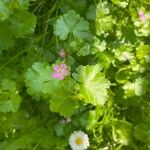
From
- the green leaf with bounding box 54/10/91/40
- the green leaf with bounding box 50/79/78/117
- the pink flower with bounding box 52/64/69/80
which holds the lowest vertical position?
the green leaf with bounding box 50/79/78/117

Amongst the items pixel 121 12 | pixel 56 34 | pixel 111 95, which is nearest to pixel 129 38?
pixel 121 12

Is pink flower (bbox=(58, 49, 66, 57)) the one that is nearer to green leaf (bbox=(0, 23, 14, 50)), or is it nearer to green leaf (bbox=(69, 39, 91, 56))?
green leaf (bbox=(69, 39, 91, 56))

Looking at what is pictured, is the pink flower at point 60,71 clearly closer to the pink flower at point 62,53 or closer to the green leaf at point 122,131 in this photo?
the pink flower at point 62,53

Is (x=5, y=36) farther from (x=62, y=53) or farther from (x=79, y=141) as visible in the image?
(x=79, y=141)

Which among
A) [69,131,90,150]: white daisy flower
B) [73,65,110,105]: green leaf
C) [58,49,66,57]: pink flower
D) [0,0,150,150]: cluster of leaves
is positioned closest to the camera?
[73,65,110,105]: green leaf

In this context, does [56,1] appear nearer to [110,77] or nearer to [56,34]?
[56,34]

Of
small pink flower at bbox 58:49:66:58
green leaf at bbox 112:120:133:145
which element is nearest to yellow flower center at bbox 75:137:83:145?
green leaf at bbox 112:120:133:145

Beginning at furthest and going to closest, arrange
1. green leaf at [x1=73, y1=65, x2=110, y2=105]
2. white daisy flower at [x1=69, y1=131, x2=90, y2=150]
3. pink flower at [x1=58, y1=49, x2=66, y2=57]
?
white daisy flower at [x1=69, y1=131, x2=90, y2=150] → pink flower at [x1=58, y1=49, x2=66, y2=57] → green leaf at [x1=73, y1=65, x2=110, y2=105]
